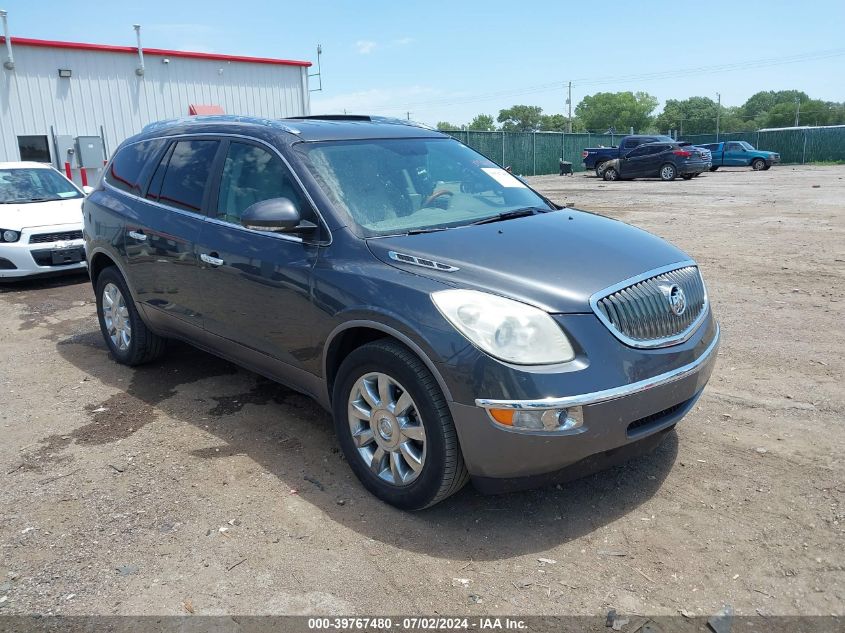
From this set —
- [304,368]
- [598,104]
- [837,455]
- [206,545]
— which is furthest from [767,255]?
[598,104]

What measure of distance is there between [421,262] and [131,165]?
328cm

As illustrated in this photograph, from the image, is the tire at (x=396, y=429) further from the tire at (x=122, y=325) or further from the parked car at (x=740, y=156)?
the parked car at (x=740, y=156)

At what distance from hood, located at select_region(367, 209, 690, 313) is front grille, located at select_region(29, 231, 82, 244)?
23.5ft

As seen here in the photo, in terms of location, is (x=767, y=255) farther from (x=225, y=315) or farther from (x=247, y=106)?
(x=247, y=106)

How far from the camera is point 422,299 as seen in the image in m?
3.12

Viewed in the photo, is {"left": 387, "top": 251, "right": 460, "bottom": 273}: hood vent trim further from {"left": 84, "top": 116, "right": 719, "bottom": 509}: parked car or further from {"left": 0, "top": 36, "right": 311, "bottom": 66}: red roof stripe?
{"left": 0, "top": 36, "right": 311, "bottom": 66}: red roof stripe

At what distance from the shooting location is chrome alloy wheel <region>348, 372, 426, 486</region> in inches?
127

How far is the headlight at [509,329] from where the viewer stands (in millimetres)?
2906

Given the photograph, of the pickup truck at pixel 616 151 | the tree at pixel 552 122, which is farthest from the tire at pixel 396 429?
the tree at pixel 552 122

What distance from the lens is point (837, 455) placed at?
12.3ft

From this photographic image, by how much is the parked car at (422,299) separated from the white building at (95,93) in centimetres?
1604

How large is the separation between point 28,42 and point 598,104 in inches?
5366

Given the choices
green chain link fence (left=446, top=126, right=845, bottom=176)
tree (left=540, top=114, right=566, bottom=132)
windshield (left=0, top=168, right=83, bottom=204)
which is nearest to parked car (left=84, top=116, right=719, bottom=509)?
windshield (left=0, top=168, right=83, bottom=204)

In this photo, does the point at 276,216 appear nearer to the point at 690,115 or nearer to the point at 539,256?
the point at 539,256
